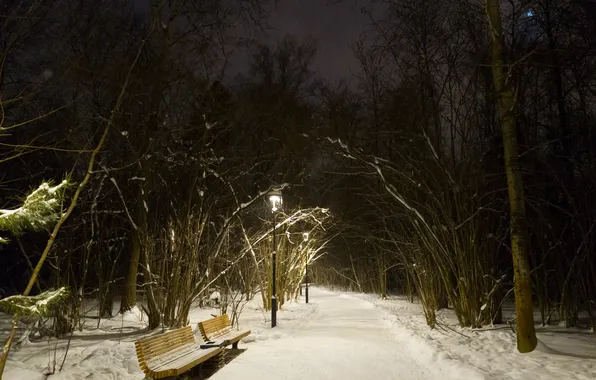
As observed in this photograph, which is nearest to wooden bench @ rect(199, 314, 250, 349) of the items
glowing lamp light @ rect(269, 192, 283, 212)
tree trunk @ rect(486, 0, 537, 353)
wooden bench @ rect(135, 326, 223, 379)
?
wooden bench @ rect(135, 326, 223, 379)

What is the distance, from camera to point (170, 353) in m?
6.92

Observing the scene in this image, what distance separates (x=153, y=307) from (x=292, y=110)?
10.1m

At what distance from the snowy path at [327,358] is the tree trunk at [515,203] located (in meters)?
1.96

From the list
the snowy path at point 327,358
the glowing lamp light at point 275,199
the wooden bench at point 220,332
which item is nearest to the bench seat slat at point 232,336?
the wooden bench at point 220,332

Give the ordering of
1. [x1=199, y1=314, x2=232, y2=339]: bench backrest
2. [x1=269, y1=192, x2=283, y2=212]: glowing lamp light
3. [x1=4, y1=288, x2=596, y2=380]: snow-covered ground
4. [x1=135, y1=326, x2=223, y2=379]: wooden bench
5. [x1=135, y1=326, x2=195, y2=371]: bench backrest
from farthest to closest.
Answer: [x1=269, y1=192, x2=283, y2=212]: glowing lamp light, [x1=199, y1=314, x2=232, y2=339]: bench backrest, [x1=4, y1=288, x2=596, y2=380]: snow-covered ground, [x1=135, y1=326, x2=195, y2=371]: bench backrest, [x1=135, y1=326, x2=223, y2=379]: wooden bench

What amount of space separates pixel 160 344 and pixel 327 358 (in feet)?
9.87

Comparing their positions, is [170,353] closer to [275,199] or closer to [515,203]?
[515,203]

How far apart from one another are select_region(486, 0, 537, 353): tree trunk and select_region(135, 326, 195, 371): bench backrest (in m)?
5.86

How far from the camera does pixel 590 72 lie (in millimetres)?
10086

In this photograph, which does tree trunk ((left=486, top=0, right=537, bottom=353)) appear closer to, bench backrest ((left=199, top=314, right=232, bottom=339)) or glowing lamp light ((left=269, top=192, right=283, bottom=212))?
bench backrest ((left=199, top=314, right=232, bottom=339))

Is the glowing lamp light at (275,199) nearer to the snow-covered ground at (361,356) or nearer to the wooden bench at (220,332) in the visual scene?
the snow-covered ground at (361,356)

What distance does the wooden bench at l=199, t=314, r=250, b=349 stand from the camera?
8.41 meters

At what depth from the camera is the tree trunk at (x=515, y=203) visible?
7277 millimetres

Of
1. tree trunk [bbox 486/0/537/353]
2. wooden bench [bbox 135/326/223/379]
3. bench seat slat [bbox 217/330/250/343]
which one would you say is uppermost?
tree trunk [bbox 486/0/537/353]
